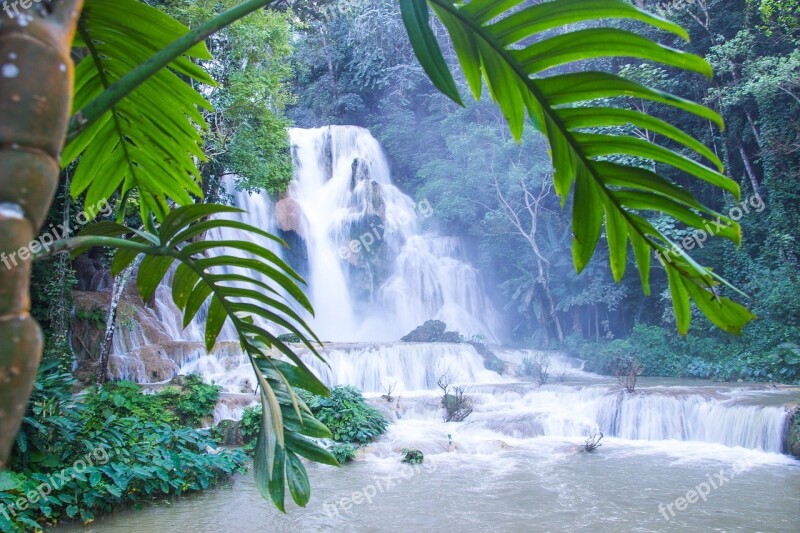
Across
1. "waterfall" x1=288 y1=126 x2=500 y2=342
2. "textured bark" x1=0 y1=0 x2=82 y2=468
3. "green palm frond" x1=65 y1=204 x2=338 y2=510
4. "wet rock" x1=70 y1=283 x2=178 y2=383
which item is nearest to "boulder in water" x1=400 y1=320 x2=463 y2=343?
"waterfall" x1=288 y1=126 x2=500 y2=342

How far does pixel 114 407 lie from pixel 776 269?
15.4 m

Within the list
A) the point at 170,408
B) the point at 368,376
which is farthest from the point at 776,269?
the point at 170,408

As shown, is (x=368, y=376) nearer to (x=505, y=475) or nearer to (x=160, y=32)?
(x=505, y=475)

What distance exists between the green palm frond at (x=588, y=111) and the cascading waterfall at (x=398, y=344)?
79.1 inches

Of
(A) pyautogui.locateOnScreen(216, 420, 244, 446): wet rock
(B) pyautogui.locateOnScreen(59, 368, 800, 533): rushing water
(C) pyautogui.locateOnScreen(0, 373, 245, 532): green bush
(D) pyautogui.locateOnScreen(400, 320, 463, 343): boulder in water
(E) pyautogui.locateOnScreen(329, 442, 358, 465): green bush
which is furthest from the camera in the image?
(D) pyautogui.locateOnScreen(400, 320, 463, 343): boulder in water

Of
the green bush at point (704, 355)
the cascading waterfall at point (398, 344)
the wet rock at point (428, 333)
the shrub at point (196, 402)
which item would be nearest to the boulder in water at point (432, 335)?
the wet rock at point (428, 333)

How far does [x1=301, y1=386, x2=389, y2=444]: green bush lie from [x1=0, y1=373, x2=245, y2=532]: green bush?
216cm

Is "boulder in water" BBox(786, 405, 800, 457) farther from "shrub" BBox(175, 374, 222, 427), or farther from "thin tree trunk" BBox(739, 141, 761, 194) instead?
"thin tree trunk" BBox(739, 141, 761, 194)

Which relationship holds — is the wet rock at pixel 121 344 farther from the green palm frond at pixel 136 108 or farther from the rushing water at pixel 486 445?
the green palm frond at pixel 136 108

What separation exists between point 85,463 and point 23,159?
6111 mm

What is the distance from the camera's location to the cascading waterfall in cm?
1002

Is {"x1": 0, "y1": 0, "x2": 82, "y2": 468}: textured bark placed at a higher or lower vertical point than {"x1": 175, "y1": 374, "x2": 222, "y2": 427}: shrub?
higher

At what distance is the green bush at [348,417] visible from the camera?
9023mm

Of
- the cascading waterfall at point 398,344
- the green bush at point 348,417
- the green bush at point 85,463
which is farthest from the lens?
the cascading waterfall at point 398,344
